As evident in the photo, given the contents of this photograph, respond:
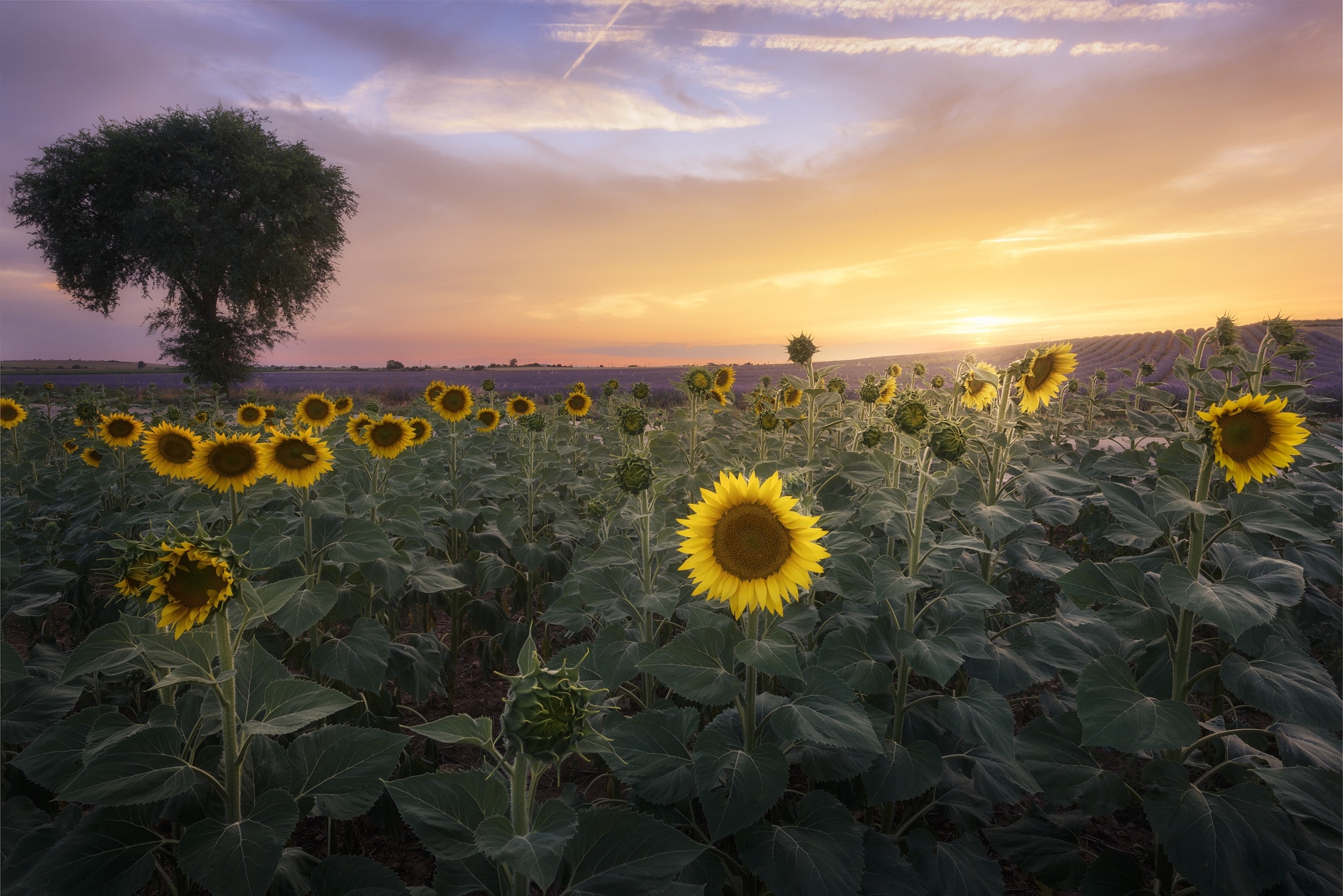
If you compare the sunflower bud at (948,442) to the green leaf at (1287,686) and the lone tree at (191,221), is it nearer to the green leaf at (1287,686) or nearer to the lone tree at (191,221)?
the green leaf at (1287,686)

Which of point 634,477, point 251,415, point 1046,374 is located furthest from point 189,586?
point 251,415

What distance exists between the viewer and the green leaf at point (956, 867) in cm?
221

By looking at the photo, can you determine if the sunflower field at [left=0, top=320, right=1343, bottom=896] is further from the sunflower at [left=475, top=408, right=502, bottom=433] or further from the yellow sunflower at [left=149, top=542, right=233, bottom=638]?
the sunflower at [left=475, top=408, right=502, bottom=433]

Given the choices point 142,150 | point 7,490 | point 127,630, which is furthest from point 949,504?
point 142,150

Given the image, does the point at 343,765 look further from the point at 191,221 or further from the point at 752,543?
the point at 191,221

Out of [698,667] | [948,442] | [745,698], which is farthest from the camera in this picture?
[948,442]

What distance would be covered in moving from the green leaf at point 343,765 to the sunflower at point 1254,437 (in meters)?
3.07

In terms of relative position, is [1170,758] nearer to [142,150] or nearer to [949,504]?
[949,504]

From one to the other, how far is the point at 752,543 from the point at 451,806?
1.19m

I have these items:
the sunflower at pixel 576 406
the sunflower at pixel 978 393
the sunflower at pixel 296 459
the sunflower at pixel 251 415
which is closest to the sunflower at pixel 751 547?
the sunflower at pixel 296 459

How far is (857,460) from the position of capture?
396 centimetres

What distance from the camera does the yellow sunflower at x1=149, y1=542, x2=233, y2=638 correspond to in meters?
1.75

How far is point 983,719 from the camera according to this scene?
222 centimetres

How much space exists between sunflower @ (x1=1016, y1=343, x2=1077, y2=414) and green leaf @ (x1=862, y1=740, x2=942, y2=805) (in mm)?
2692
